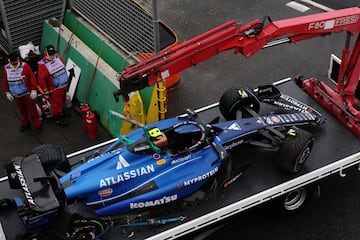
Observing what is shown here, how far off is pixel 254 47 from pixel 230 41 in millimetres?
339

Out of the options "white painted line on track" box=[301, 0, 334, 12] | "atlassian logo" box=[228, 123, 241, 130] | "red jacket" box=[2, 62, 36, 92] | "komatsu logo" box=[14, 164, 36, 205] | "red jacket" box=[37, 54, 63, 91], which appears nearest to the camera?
"komatsu logo" box=[14, 164, 36, 205]

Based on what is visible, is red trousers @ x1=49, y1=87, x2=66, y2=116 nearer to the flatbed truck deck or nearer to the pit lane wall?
the pit lane wall

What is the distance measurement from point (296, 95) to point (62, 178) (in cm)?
407

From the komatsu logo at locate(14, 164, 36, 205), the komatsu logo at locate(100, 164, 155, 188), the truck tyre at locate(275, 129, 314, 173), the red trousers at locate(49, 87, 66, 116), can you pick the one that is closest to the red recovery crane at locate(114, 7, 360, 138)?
the komatsu logo at locate(100, 164, 155, 188)

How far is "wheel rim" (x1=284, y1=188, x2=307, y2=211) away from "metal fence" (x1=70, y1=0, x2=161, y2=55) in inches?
136

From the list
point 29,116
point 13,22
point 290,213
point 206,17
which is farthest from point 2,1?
point 290,213

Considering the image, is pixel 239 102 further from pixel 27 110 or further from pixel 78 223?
pixel 27 110

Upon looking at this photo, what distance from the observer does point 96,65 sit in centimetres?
1075

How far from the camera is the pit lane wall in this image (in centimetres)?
1003

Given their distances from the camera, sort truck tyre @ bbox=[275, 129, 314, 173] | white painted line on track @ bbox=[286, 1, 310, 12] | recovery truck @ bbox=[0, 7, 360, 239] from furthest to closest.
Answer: white painted line on track @ bbox=[286, 1, 310, 12] → truck tyre @ bbox=[275, 129, 314, 173] → recovery truck @ bbox=[0, 7, 360, 239]

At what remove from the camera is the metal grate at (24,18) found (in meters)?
11.9

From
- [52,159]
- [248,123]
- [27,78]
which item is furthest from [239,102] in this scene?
[27,78]

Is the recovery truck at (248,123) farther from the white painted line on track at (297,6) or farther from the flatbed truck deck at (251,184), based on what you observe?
the white painted line on track at (297,6)

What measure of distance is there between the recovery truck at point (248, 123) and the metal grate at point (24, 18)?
4.61 meters
